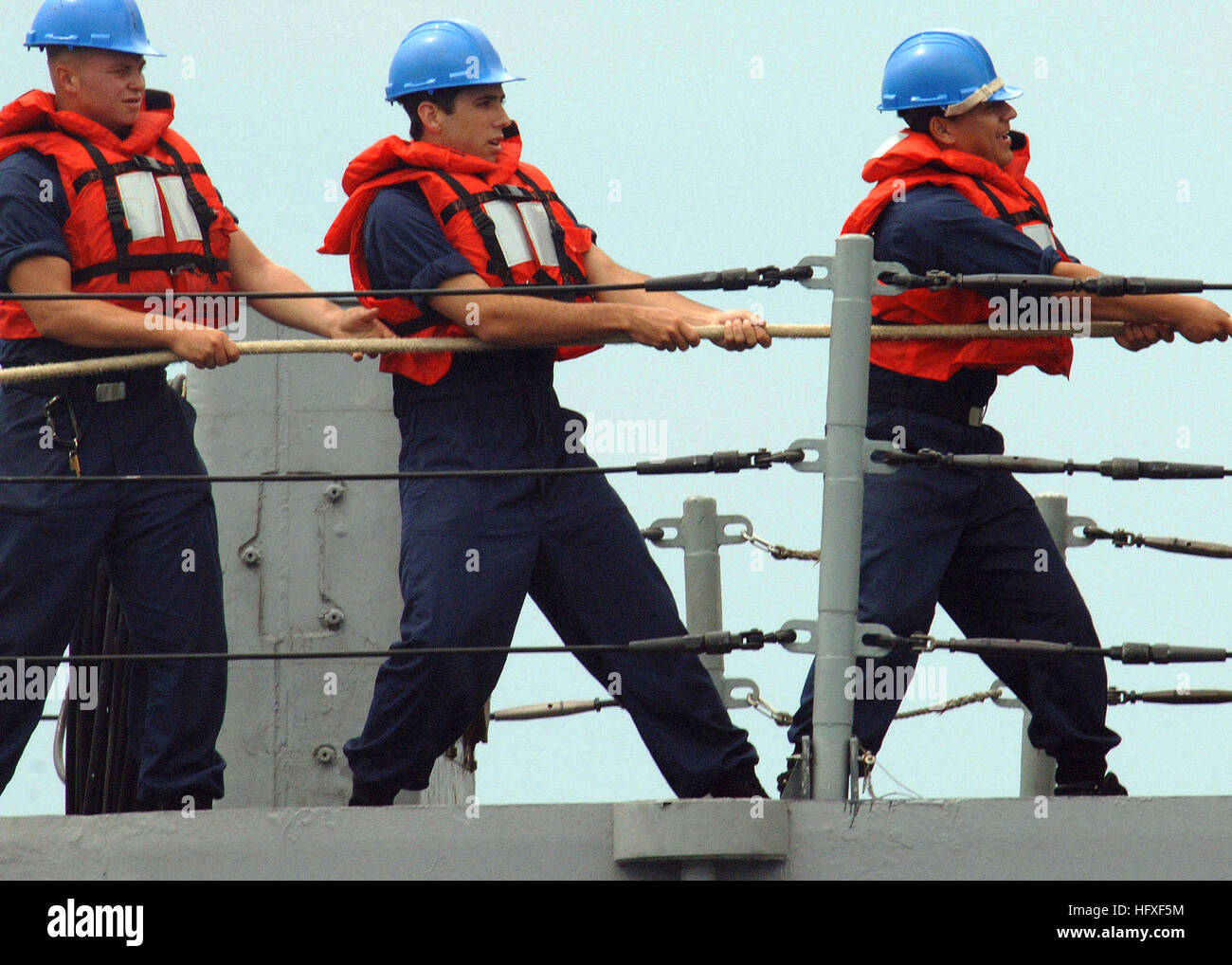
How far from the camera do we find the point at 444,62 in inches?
193

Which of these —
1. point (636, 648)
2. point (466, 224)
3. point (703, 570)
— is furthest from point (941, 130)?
point (703, 570)

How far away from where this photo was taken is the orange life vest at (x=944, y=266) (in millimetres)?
4852

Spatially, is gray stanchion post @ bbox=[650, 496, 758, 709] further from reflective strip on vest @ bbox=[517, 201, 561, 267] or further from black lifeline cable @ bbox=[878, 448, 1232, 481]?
black lifeline cable @ bbox=[878, 448, 1232, 481]

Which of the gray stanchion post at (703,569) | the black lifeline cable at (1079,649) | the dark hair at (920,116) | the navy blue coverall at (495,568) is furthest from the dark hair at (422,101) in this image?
the gray stanchion post at (703,569)

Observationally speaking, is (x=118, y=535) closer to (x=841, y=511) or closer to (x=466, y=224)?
(x=466, y=224)

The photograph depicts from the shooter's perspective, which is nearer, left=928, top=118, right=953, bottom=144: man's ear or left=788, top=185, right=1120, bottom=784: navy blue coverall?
left=788, top=185, right=1120, bottom=784: navy blue coverall

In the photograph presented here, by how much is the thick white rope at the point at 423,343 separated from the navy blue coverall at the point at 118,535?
0.35ft

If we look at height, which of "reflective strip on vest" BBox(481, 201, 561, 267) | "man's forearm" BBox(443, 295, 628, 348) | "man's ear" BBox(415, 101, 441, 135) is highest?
"man's ear" BBox(415, 101, 441, 135)

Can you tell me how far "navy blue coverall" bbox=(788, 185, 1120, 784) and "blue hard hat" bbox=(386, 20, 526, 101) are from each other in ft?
3.19

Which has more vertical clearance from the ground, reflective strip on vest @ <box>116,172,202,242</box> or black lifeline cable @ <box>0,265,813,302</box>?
reflective strip on vest @ <box>116,172,202,242</box>

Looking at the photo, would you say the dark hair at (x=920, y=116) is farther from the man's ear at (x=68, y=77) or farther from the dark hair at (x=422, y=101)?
the man's ear at (x=68, y=77)

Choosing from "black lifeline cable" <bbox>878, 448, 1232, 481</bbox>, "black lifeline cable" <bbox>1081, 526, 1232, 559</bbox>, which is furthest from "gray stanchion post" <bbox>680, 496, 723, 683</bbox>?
"black lifeline cable" <bbox>878, 448, 1232, 481</bbox>

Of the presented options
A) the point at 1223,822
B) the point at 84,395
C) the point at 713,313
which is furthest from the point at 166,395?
the point at 1223,822

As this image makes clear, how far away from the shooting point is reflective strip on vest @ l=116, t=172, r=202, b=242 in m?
4.84
